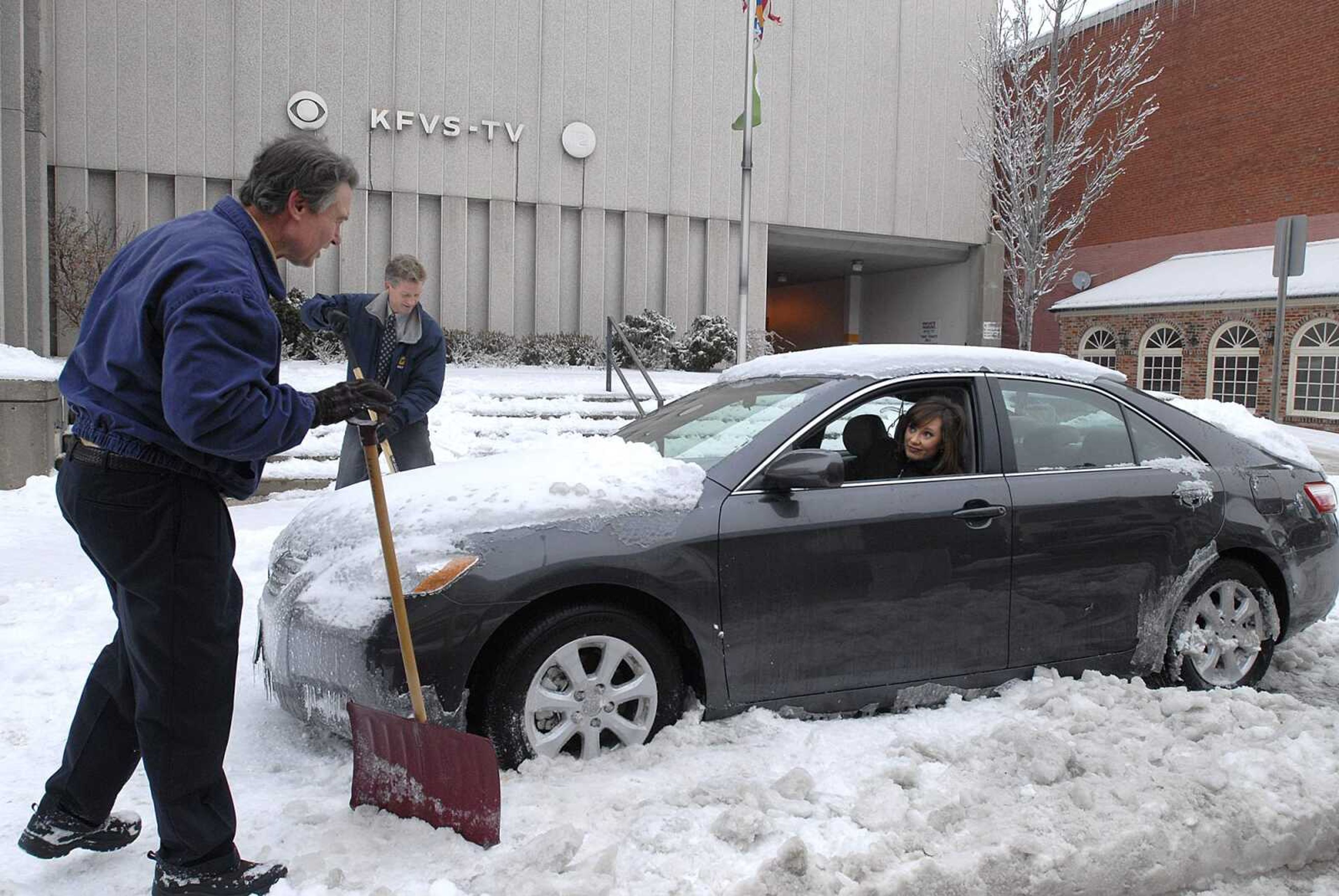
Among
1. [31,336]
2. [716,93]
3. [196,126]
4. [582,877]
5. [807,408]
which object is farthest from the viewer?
[716,93]

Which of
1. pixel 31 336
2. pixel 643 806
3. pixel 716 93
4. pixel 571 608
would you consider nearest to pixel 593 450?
pixel 571 608

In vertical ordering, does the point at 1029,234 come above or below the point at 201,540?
above

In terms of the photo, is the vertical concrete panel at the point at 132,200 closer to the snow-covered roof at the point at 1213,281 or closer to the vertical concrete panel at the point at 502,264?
the vertical concrete panel at the point at 502,264

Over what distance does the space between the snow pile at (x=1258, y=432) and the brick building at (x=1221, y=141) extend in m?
20.4

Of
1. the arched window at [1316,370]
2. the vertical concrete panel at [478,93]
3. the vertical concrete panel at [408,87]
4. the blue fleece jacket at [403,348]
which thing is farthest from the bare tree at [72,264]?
the arched window at [1316,370]

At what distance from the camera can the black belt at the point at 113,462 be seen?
2303 mm

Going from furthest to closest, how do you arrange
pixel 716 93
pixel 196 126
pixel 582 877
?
1. pixel 716 93
2. pixel 196 126
3. pixel 582 877

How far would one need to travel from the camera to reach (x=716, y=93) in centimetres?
2298

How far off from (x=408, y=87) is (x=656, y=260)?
21.3 ft

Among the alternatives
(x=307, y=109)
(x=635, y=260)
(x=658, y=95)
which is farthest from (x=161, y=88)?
(x=658, y=95)

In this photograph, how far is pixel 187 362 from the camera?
217 centimetres

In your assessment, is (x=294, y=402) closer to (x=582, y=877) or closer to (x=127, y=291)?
(x=127, y=291)

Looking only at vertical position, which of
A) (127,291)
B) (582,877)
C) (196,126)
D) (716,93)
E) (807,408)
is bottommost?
(582,877)

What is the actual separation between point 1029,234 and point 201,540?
19914 mm
